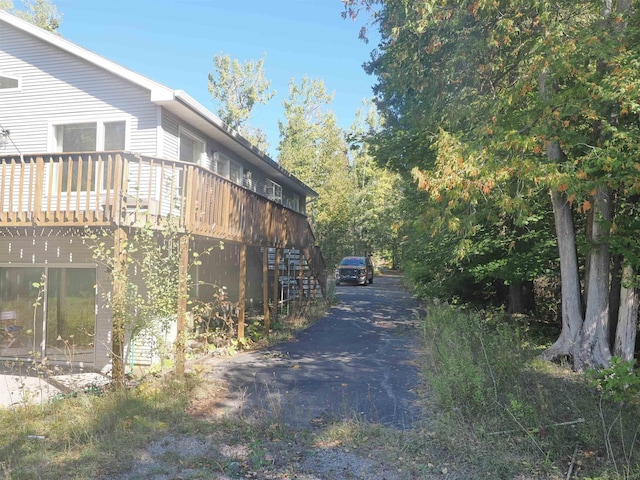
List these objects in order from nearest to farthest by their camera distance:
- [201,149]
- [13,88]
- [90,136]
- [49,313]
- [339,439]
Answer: [339,439] < [49,313] < [90,136] < [13,88] < [201,149]

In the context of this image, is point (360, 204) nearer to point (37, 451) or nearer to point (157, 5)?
point (157, 5)

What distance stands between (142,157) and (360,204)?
Result: 33363 mm

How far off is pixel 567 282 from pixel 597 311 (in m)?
0.75

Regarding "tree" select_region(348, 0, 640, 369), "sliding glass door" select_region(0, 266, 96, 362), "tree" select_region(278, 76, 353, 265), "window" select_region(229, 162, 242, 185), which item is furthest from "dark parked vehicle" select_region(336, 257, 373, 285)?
"sliding glass door" select_region(0, 266, 96, 362)

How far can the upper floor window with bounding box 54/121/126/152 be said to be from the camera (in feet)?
31.4

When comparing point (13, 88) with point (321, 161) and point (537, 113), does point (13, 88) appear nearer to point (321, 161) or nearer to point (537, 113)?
point (537, 113)

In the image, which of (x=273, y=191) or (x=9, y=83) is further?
(x=273, y=191)

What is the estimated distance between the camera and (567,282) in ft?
28.6

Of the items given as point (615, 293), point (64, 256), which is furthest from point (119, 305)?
point (615, 293)

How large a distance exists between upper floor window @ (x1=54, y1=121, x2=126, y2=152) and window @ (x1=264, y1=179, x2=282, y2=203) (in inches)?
274

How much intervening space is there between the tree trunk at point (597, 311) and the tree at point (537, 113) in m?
0.02

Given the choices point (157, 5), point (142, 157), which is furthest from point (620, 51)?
point (157, 5)

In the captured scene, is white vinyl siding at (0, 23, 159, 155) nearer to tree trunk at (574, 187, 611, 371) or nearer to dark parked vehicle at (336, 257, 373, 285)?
tree trunk at (574, 187, 611, 371)

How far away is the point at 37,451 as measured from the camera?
4.63m
